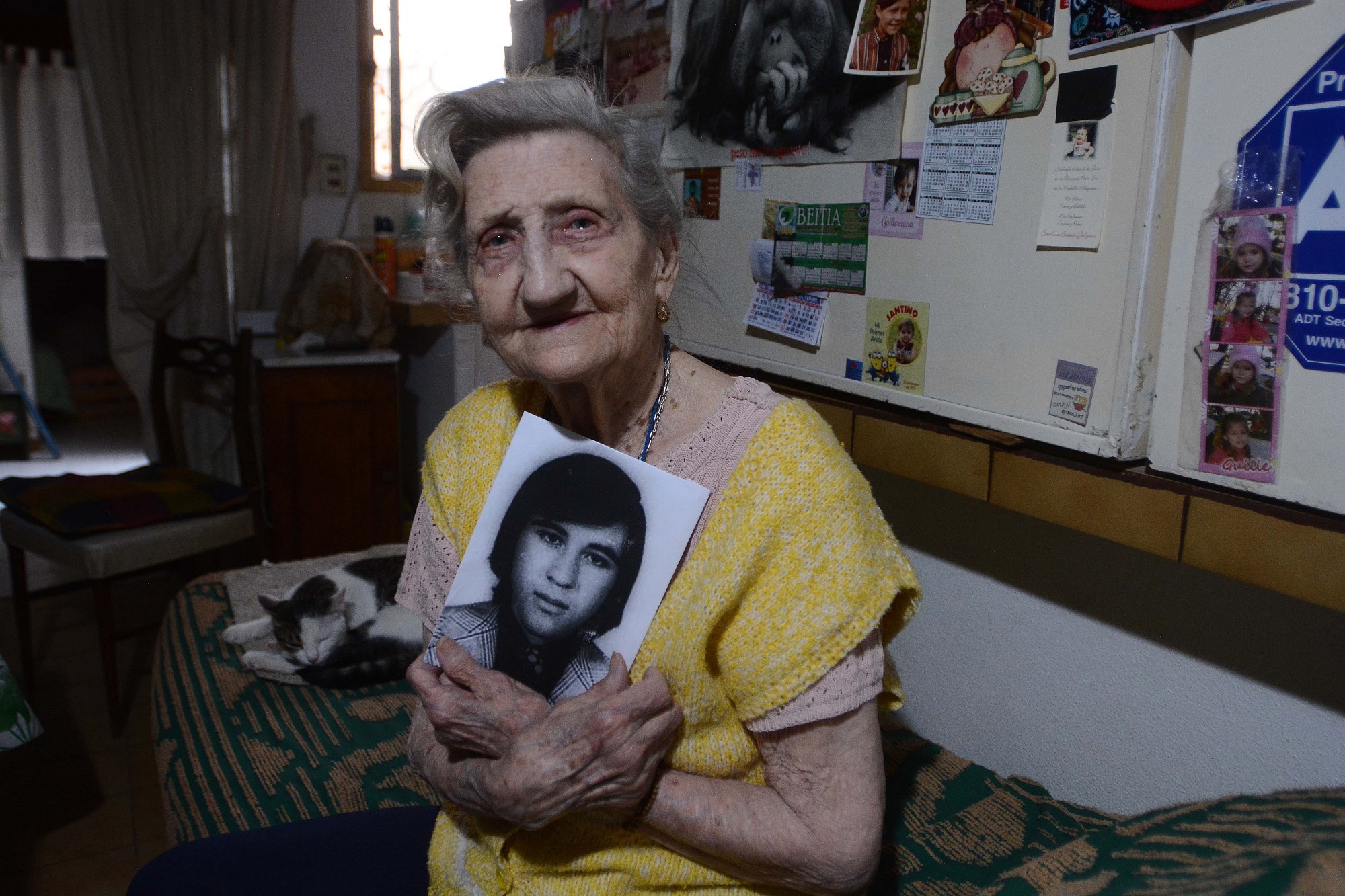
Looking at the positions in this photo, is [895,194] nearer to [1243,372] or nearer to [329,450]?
[1243,372]

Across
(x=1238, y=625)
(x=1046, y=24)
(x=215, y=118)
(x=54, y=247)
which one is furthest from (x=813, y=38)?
(x=54, y=247)

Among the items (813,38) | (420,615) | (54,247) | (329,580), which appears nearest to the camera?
(420,615)

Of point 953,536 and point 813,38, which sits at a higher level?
point 813,38

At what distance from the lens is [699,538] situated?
84 centimetres

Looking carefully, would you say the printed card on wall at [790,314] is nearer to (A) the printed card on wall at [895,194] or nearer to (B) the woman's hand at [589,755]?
(A) the printed card on wall at [895,194]

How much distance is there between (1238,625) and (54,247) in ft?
16.0

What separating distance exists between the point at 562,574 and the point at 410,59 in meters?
3.51

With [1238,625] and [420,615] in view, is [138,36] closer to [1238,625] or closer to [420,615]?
[420,615]

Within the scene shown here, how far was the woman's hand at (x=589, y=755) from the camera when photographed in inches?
29.4

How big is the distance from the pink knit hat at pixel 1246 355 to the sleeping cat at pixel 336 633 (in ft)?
4.63

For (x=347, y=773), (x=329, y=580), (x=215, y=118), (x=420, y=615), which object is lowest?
(x=347, y=773)

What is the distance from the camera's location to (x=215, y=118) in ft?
11.2

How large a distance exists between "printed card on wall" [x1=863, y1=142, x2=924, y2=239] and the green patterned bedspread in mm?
773

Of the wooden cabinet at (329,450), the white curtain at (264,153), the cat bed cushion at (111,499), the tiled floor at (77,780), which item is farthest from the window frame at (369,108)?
the tiled floor at (77,780)
